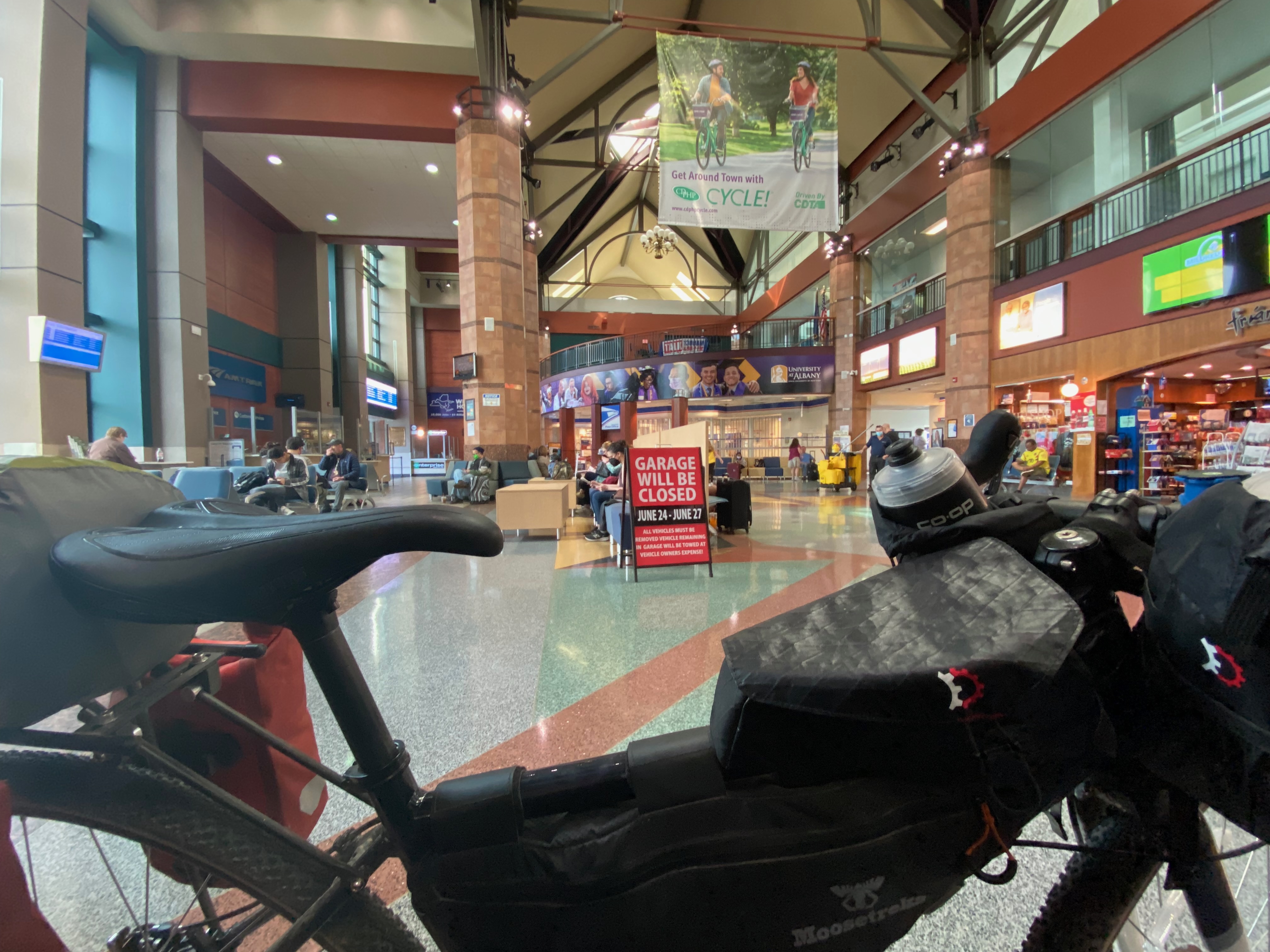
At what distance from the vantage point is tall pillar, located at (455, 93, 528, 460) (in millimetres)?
9180

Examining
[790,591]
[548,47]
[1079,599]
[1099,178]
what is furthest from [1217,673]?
[548,47]

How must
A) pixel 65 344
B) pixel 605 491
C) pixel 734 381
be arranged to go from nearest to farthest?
pixel 605 491 < pixel 65 344 < pixel 734 381

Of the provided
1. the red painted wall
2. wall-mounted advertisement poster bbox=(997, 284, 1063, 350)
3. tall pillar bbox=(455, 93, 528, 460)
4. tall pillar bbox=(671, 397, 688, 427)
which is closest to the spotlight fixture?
wall-mounted advertisement poster bbox=(997, 284, 1063, 350)

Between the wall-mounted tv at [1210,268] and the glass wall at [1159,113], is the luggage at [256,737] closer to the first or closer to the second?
the wall-mounted tv at [1210,268]

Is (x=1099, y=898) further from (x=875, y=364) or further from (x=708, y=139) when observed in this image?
(x=875, y=364)

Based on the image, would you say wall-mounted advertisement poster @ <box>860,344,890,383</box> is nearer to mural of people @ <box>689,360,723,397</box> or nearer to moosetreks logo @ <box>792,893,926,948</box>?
mural of people @ <box>689,360,723,397</box>

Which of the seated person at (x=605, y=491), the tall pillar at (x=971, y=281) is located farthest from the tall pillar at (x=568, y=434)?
the seated person at (x=605, y=491)

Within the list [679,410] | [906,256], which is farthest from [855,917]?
[906,256]

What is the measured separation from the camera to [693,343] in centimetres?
1895

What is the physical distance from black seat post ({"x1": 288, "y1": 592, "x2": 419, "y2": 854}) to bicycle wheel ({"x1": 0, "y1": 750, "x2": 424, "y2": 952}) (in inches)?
3.8

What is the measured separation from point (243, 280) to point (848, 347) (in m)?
16.6

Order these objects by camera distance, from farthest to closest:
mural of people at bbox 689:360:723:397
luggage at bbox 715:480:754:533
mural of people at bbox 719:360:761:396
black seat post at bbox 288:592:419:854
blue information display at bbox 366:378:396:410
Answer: blue information display at bbox 366:378:396:410 < mural of people at bbox 689:360:723:397 < mural of people at bbox 719:360:761:396 < luggage at bbox 715:480:754:533 < black seat post at bbox 288:592:419:854

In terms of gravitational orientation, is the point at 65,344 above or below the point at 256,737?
above

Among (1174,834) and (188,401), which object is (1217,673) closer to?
(1174,834)
